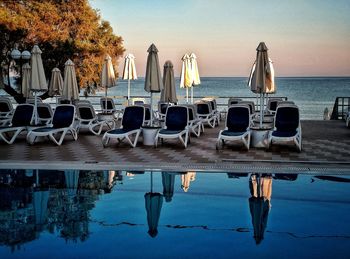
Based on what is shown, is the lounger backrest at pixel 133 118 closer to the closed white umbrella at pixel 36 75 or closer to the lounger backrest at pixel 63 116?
the lounger backrest at pixel 63 116

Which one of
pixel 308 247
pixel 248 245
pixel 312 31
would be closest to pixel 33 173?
pixel 248 245

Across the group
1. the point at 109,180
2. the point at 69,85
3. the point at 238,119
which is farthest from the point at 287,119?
the point at 69,85

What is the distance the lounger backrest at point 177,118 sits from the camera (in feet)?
37.0

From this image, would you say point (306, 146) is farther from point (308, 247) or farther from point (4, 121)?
point (4, 121)

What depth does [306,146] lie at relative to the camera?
1072 centimetres

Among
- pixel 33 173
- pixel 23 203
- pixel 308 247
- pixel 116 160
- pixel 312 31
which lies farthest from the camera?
pixel 312 31

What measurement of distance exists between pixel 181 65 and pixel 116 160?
6890 mm

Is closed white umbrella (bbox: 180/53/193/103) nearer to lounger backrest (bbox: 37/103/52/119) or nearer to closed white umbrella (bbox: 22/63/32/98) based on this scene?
lounger backrest (bbox: 37/103/52/119)

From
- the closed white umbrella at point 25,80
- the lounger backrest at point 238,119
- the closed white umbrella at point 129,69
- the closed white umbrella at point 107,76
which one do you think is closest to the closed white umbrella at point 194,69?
the closed white umbrella at point 129,69

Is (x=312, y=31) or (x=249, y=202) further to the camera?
(x=312, y=31)

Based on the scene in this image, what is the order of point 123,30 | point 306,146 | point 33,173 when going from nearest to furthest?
point 33,173 → point 306,146 → point 123,30

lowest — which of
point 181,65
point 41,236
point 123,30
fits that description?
point 41,236

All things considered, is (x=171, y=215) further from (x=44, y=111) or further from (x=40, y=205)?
(x=44, y=111)

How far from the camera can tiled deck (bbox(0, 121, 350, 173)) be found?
8.41 m
